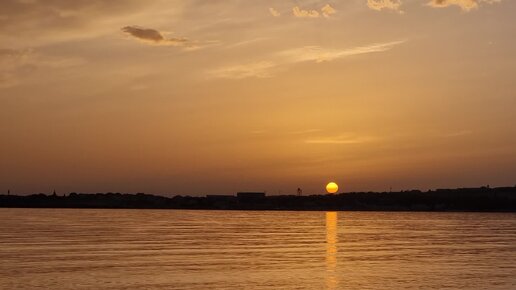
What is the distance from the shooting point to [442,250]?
6450 centimetres

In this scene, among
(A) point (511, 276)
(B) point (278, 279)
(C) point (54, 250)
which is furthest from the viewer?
(C) point (54, 250)

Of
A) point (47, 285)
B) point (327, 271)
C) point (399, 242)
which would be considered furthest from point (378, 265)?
point (399, 242)

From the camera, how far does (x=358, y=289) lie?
37.8 meters

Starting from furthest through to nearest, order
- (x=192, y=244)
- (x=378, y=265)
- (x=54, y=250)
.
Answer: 1. (x=192, y=244)
2. (x=54, y=250)
3. (x=378, y=265)

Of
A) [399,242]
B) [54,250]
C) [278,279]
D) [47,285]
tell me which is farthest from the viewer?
[399,242]

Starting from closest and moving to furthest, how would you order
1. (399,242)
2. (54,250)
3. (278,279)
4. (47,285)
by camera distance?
(47,285) → (278,279) → (54,250) → (399,242)

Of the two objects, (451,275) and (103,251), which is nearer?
(451,275)

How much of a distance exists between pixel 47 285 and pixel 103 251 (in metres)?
20.1

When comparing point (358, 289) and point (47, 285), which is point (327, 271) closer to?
point (358, 289)

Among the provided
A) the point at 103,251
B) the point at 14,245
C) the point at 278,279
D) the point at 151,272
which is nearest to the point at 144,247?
the point at 103,251

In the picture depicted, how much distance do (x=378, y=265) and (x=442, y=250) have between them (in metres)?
17.2

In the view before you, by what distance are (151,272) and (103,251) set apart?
580 inches

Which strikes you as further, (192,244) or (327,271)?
(192,244)

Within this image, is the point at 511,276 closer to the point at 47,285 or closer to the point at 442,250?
the point at 442,250
